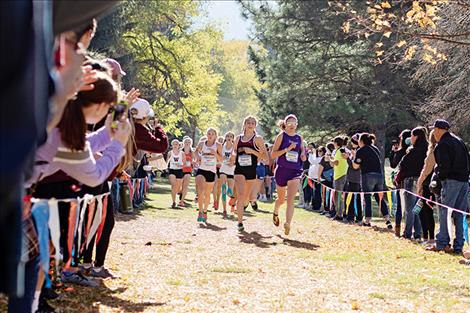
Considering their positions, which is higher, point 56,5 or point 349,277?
point 56,5

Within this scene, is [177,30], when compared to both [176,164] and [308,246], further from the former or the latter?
[308,246]

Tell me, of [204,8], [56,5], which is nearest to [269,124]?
[204,8]

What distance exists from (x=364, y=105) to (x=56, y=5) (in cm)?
2620

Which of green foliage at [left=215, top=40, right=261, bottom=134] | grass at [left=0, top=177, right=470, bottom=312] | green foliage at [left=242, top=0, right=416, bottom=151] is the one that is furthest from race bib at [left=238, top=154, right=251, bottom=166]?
green foliage at [left=215, top=40, right=261, bottom=134]

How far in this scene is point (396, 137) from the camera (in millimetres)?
30562

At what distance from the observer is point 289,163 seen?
12.6 m

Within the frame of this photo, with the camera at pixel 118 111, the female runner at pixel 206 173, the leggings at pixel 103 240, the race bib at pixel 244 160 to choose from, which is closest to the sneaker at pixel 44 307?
the leggings at pixel 103 240

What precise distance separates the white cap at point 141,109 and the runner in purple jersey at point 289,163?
5.86m

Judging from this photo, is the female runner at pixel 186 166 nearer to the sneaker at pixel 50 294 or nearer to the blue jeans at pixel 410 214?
the blue jeans at pixel 410 214

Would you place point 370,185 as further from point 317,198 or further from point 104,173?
point 104,173

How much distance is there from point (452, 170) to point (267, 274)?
13.0 feet

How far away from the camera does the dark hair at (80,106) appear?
3.19 meters

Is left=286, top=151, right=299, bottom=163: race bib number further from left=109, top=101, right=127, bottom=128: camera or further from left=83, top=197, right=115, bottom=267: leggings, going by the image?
left=109, top=101, right=127, bottom=128: camera

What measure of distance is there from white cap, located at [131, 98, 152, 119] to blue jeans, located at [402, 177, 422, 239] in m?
7.14
